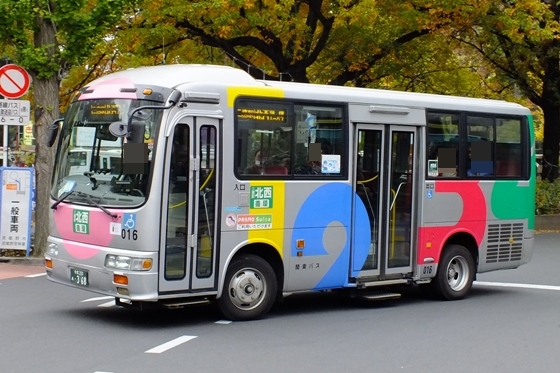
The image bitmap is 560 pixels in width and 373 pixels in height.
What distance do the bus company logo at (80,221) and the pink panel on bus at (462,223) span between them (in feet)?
15.7

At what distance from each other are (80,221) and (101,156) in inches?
31.6

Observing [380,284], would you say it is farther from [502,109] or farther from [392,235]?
[502,109]

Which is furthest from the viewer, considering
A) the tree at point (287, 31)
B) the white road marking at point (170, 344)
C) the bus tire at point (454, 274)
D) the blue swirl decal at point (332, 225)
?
the tree at point (287, 31)

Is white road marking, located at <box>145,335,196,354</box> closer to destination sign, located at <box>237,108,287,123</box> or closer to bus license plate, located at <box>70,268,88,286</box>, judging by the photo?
bus license plate, located at <box>70,268,88,286</box>

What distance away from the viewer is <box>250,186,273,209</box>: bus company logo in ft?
35.0

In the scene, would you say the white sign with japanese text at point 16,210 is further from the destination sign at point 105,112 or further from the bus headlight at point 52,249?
the destination sign at point 105,112

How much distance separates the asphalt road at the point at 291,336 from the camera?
8.52 meters

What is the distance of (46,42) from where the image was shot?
1681 centimetres

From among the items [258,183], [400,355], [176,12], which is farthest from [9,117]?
[400,355]

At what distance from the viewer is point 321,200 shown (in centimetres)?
1137

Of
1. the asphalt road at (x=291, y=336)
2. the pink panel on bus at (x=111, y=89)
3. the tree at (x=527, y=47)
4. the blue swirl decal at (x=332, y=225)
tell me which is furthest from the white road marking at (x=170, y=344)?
the tree at (x=527, y=47)

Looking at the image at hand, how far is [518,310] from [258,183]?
4.27m

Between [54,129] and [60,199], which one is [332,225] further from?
[54,129]

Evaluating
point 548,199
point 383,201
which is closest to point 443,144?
point 383,201
